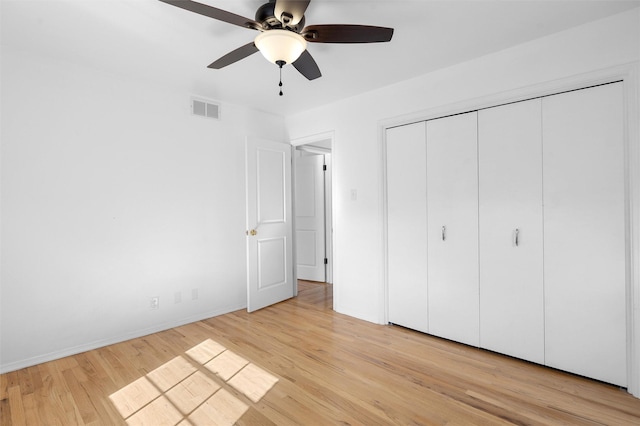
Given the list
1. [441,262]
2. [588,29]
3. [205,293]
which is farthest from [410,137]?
[205,293]

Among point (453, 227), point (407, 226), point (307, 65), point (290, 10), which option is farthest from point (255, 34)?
point (453, 227)

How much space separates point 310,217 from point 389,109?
8.55 feet

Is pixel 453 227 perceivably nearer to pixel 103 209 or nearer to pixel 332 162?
pixel 332 162

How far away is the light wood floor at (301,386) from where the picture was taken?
→ 6.45ft

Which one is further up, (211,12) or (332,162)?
(211,12)

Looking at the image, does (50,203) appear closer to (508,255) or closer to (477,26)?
(477,26)

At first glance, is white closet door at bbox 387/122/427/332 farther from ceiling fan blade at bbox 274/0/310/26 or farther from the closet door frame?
ceiling fan blade at bbox 274/0/310/26

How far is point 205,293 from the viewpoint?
12.3 ft

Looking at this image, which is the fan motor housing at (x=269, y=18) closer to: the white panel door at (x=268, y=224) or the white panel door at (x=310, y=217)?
the white panel door at (x=268, y=224)

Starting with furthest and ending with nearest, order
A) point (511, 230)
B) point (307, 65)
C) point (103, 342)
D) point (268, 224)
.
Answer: point (268, 224) < point (103, 342) < point (511, 230) < point (307, 65)

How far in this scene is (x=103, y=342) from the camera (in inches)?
118

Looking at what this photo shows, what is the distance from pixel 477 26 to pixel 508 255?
5.91 ft

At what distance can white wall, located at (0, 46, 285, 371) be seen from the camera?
2.60 meters

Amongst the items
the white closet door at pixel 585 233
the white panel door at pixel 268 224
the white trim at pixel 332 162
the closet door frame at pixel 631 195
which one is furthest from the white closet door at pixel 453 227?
the white panel door at pixel 268 224
